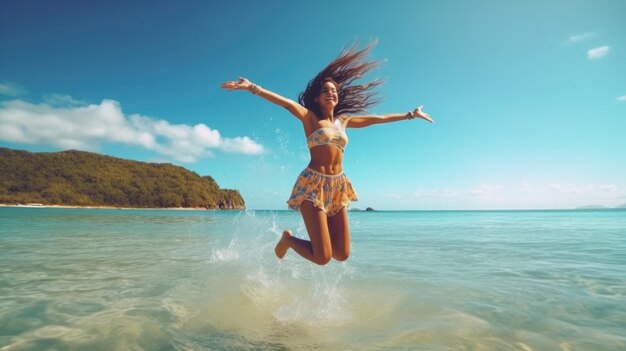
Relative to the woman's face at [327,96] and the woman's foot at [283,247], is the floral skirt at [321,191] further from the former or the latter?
the woman's face at [327,96]

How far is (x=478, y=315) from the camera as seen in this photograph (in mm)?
4660

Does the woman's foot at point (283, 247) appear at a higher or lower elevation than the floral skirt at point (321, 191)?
lower

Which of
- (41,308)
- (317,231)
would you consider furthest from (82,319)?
(317,231)

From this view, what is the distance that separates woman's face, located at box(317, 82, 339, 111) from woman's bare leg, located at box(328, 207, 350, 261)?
1.59 m

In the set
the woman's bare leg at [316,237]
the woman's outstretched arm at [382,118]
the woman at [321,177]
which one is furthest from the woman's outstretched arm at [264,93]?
the woman's bare leg at [316,237]

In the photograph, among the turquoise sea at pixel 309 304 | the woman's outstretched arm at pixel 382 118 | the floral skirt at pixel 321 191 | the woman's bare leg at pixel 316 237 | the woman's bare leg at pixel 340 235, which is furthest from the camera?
the woman's outstretched arm at pixel 382 118

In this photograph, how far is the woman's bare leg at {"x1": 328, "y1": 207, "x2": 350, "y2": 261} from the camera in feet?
16.7

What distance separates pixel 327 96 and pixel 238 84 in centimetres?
140

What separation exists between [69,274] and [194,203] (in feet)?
447

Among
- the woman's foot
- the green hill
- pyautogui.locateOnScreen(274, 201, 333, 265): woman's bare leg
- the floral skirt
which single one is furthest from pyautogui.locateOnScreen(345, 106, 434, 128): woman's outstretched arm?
the green hill

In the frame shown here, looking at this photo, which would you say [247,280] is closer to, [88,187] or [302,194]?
[302,194]

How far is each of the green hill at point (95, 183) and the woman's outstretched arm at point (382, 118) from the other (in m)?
131

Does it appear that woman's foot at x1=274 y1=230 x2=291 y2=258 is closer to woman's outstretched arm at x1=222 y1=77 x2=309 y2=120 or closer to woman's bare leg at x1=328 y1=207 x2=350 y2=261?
woman's bare leg at x1=328 y1=207 x2=350 y2=261

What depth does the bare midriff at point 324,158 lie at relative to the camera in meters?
5.03
